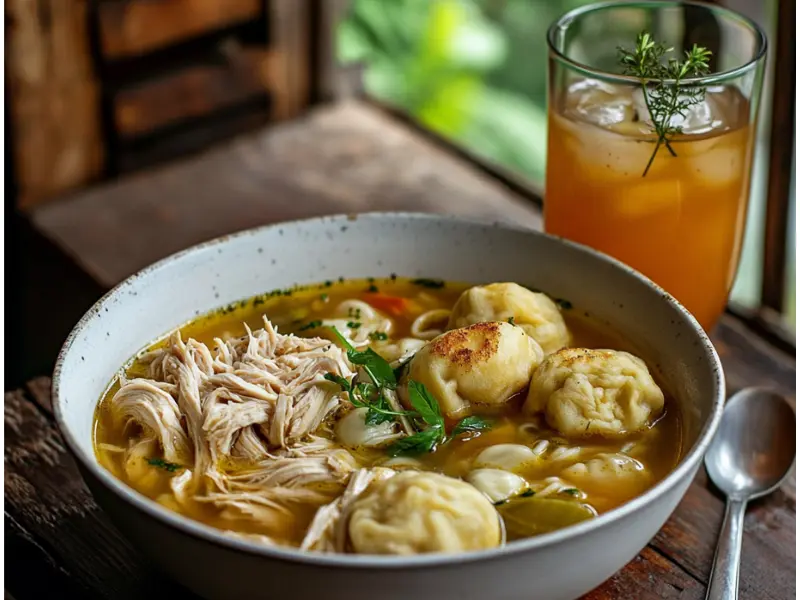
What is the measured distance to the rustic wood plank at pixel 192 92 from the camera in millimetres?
4090

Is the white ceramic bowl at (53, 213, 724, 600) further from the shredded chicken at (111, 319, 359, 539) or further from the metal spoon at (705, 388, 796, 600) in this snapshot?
the metal spoon at (705, 388, 796, 600)

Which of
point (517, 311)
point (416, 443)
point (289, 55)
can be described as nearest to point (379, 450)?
point (416, 443)

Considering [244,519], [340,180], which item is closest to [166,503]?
[244,519]

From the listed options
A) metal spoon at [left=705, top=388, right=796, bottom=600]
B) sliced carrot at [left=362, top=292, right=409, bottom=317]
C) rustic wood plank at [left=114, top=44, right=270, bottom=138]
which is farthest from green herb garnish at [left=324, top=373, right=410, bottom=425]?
rustic wood plank at [left=114, top=44, right=270, bottom=138]

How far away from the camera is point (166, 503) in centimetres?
187

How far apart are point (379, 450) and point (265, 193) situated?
5.66ft

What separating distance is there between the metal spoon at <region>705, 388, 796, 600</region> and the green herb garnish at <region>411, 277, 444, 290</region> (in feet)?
2.30

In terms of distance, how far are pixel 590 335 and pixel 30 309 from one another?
2357 millimetres

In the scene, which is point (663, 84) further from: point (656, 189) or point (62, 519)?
point (62, 519)

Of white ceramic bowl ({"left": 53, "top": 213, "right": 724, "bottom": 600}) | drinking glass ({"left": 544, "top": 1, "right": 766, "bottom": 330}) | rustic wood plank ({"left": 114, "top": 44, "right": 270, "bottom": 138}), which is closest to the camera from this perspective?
white ceramic bowl ({"left": 53, "top": 213, "right": 724, "bottom": 600})

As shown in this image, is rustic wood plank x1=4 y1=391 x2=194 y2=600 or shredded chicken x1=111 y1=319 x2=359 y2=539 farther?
Answer: rustic wood plank x1=4 y1=391 x2=194 y2=600

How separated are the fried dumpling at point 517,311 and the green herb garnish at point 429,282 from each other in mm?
246

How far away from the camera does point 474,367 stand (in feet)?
6.70

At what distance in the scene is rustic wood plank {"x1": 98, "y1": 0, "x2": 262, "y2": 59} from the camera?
12.7 feet
